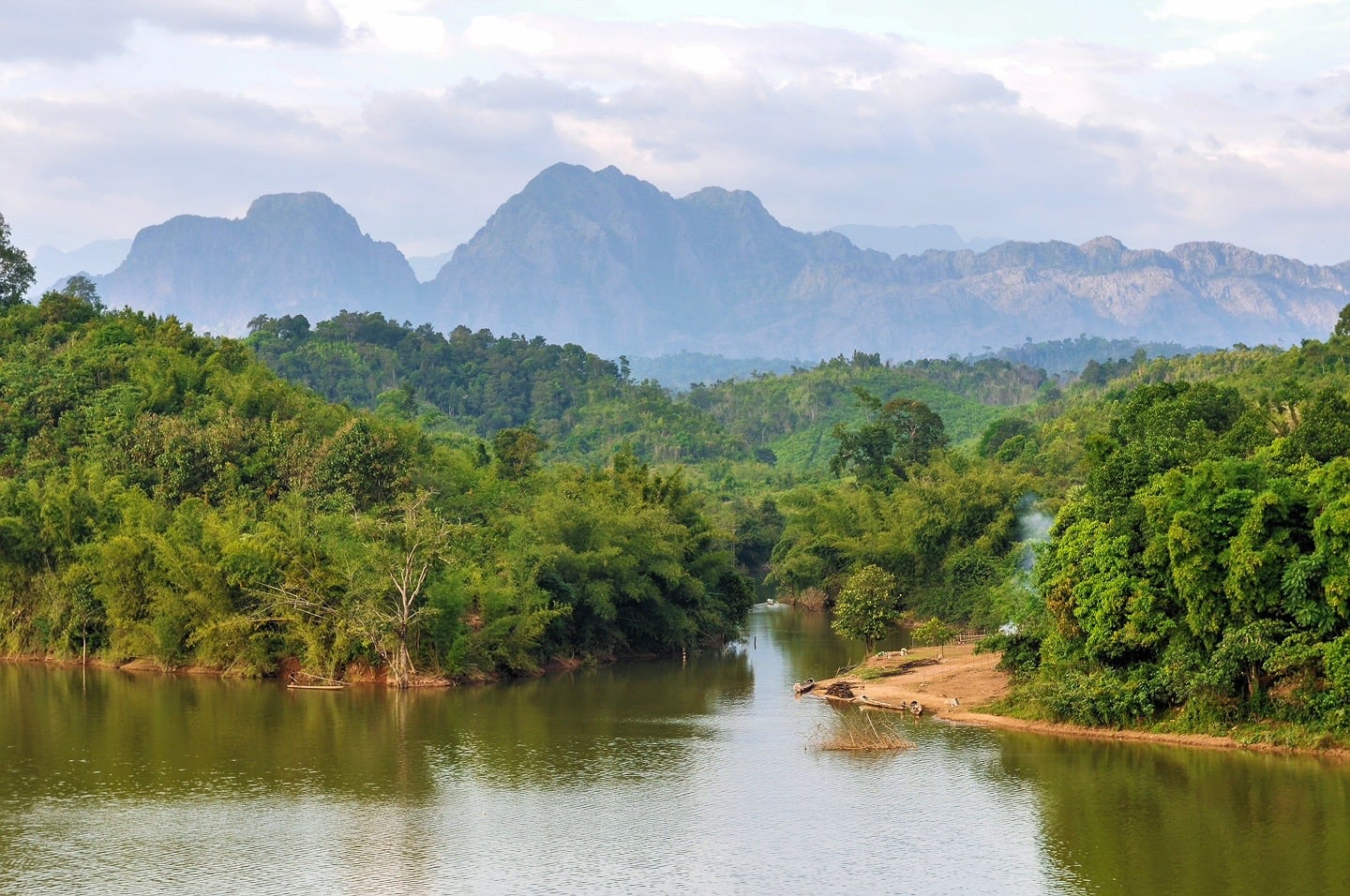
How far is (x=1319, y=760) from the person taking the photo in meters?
27.1

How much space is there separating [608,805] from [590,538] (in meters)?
17.6

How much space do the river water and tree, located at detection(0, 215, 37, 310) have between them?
3082cm

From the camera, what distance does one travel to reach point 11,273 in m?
62.0

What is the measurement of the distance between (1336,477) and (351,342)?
88.3m

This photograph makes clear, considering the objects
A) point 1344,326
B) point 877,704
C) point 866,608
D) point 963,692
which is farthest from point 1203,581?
point 1344,326

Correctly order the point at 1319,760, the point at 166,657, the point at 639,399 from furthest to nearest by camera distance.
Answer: the point at 639,399, the point at 166,657, the point at 1319,760

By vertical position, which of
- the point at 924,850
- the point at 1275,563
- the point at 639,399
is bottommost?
the point at 924,850

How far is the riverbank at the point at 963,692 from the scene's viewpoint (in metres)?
28.7

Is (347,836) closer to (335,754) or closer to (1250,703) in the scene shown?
(335,754)

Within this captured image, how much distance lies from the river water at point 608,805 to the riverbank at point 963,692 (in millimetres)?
560

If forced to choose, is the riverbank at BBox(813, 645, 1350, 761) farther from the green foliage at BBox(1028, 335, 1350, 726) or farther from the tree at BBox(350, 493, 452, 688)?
the tree at BBox(350, 493, 452, 688)

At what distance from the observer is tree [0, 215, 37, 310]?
61.5 metres

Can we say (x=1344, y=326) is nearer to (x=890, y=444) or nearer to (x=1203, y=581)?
(x=890, y=444)

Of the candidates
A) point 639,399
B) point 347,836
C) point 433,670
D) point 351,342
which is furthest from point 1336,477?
point 351,342
